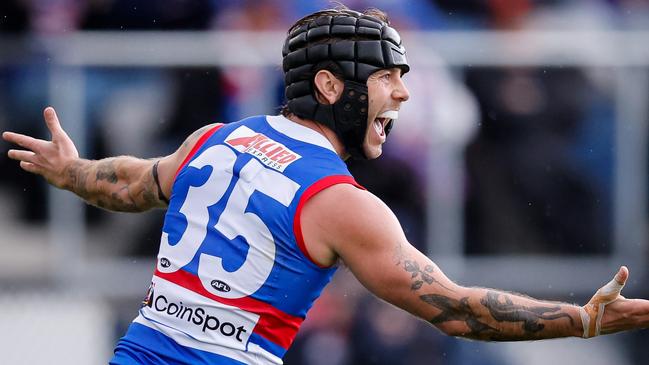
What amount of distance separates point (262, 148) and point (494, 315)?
1.03 m

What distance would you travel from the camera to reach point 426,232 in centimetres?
869

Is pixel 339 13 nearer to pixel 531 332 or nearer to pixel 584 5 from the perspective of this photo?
pixel 531 332

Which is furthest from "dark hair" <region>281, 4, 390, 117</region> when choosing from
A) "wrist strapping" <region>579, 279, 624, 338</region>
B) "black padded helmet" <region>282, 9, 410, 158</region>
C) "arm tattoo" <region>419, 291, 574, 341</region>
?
"wrist strapping" <region>579, 279, 624, 338</region>

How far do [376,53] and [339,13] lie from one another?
0.74 ft

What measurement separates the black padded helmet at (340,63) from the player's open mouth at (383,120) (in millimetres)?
99

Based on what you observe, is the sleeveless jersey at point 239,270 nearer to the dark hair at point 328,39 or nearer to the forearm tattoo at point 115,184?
the dark hair at point 328,39

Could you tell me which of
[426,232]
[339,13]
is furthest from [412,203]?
[339,13]

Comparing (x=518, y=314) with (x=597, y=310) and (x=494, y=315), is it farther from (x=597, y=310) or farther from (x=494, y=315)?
(x=597, y=310)

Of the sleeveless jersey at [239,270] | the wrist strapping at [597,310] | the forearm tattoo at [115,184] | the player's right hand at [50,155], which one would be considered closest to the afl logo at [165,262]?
the sleeveless jersey at [239,270]

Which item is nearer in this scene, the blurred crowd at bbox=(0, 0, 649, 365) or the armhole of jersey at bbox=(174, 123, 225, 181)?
the armhole of jersey at bbox=(174, 123, 225, 181)

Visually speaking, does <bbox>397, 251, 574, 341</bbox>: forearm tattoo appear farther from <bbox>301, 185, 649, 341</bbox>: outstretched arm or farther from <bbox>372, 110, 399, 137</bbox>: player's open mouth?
<bbox>372, 110, 399, 137</bbox>: player's open mouth

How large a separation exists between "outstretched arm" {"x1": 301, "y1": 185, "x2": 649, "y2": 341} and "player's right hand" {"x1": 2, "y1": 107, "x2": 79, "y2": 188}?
155 centimetres

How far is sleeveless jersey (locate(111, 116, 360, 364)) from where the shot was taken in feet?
14.5

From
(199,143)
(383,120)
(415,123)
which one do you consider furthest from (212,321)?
(415,123)
